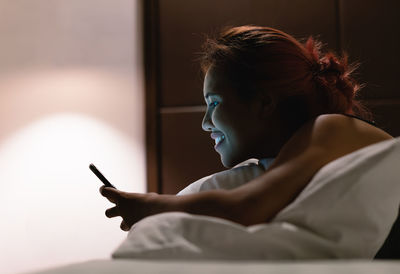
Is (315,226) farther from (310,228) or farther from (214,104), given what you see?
(214,104)

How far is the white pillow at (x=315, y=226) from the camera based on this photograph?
0.56 metres

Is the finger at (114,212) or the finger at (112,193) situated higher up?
the finger at (112,193)

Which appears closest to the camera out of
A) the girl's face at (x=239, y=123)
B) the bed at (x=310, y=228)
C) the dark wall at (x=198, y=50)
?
the bed at (x=310, y=228)

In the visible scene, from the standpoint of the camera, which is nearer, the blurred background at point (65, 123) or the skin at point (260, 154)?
the skin at point (260, 154)

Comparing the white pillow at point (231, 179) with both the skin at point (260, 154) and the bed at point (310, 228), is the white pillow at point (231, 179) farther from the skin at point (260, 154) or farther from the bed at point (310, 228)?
the bed at point (310, 228)

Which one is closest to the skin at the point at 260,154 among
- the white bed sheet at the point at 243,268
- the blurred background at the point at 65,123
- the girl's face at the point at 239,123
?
the girl's face at the point at 239,123

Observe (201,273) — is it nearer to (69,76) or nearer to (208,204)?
(208,204)

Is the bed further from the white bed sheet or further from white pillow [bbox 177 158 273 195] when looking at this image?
white pillow [bbox 177 158 273 195]

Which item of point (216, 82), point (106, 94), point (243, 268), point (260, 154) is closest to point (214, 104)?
point (216, 82)

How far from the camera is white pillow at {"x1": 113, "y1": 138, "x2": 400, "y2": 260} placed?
0.56 metres

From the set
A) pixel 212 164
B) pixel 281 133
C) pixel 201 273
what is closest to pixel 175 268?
pixel 201 273

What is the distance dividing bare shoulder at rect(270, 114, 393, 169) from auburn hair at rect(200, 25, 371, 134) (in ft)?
0.46

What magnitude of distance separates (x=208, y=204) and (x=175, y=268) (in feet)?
0.87

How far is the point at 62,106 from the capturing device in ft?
6.68
